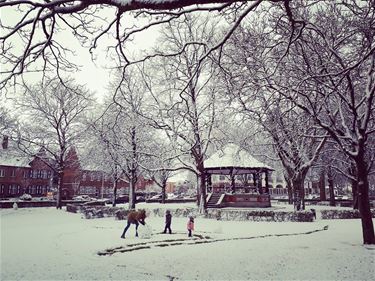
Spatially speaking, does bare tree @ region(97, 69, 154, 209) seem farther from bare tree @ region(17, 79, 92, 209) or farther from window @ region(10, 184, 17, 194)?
window @ region(10, 184, 17, 194)

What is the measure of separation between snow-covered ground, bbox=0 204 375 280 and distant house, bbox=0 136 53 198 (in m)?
45.0

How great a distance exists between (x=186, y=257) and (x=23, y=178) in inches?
2267

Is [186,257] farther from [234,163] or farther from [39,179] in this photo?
[39,179]

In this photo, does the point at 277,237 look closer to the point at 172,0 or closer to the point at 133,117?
the point at 172,0

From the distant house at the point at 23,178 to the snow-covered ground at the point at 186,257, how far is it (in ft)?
148

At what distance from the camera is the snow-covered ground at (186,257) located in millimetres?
8070

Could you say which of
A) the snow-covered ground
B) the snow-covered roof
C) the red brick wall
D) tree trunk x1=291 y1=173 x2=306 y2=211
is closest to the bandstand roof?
the snow-covered roof

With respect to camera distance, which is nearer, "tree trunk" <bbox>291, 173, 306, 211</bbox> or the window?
"tree trunk" <bbox>291, 173, 306, 211</bbox>

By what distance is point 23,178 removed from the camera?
2299 inches

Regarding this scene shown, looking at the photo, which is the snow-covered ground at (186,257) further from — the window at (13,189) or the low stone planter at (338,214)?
the window at (13,189)

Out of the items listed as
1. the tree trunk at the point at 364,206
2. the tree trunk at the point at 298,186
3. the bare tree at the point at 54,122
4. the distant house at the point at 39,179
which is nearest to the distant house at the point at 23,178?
the distant house at the point at 39,179

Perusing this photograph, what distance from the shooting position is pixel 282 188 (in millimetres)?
86938

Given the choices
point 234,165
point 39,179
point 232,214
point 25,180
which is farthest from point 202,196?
point 39,179

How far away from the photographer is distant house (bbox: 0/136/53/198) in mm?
55469
